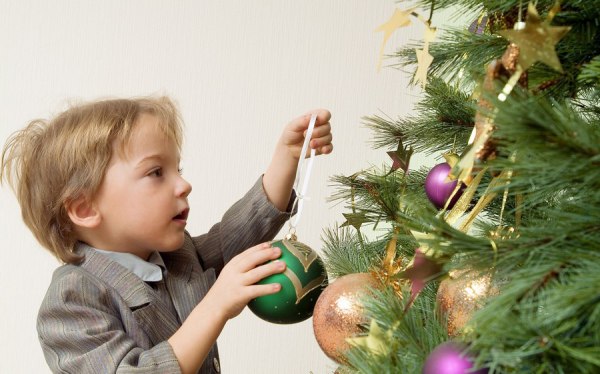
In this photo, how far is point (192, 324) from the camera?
0.73 metres

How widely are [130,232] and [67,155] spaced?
5.0 inches

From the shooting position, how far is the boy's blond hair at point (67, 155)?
86 cm

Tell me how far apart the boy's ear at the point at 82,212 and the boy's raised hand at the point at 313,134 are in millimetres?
232

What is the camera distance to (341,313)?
0.52m

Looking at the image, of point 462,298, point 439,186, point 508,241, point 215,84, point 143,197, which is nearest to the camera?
point 508,241

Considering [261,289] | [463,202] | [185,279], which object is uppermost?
[463,202]

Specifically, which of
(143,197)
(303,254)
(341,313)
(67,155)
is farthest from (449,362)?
(67,155)

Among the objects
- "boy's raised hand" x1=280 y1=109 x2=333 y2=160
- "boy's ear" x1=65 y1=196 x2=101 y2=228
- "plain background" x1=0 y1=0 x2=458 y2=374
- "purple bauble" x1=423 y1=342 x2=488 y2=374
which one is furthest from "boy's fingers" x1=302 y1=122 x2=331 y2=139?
"plain background" x1=0 y1=0 x2=458 y2=374

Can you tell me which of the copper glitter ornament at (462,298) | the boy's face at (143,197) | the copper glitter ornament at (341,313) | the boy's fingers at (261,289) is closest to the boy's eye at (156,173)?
the boy's face at (143,197)

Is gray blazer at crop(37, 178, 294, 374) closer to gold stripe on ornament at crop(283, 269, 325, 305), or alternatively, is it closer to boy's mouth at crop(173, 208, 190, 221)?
boy's mouth at crop(173, 208, 190, 221)

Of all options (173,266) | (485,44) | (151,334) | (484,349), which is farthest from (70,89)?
(484,349)

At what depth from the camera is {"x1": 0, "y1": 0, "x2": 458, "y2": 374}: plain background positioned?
5.01ft

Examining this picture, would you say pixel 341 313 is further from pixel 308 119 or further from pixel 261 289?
pixel 308 119

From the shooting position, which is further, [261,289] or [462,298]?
[261,289]
